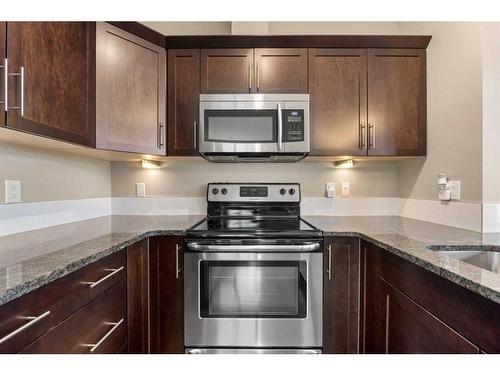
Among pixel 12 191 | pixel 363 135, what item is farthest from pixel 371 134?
pixel 12 191

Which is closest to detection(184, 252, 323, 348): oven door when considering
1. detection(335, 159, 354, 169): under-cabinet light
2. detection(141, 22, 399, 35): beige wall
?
detection(335, 159, 354, 169): under-cabinet light

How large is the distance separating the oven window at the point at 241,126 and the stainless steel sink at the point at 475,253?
109cm

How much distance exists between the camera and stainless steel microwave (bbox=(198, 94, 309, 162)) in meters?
1.85

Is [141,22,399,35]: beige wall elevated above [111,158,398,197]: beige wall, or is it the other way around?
[141,22,399,35]: beige wall

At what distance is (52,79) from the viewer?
4.01 ft

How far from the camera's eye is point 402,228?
5.41 ft

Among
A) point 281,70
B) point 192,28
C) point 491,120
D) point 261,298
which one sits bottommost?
point 261,298

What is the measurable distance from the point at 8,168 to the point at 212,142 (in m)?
1.06

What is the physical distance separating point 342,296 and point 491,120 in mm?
1191

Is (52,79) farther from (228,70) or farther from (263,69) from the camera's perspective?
(263,69)

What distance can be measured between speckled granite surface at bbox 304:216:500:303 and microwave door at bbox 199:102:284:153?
0.66 meters

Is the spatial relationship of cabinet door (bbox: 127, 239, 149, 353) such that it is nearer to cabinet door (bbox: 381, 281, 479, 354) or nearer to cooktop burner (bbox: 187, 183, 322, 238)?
cooktop burner (bbox: 187, 183, 322, 238)
